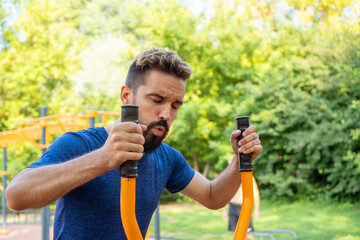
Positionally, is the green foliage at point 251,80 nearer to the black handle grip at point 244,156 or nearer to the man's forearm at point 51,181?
the black handle grip at point 244,156

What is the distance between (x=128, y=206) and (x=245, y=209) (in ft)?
1.58

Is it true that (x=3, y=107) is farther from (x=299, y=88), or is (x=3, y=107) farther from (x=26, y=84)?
(x=299, y=88)

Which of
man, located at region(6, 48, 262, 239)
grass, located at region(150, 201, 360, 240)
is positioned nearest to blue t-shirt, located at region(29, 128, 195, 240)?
man, located at region(6, 48, 262, 239)

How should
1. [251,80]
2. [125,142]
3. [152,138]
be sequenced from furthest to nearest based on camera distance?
1. [251,80]
2. [152,138]
3. [125,142]

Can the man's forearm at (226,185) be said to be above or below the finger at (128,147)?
below

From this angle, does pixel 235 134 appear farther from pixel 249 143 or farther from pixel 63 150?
pixel 63 150

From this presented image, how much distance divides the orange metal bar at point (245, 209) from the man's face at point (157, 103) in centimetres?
34

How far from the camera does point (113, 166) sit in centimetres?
96

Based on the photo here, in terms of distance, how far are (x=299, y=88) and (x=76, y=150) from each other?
9.18m

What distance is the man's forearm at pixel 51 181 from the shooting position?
0.99m

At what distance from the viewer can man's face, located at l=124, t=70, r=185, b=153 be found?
1.32 metres

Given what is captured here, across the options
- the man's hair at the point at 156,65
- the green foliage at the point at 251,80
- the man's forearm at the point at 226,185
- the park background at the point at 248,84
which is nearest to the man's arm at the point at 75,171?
the man's hair at the point at 156,65

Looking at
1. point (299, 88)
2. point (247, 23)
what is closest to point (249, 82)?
point (299, 88)

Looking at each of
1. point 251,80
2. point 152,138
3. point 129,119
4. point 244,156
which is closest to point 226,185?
point 244,156
